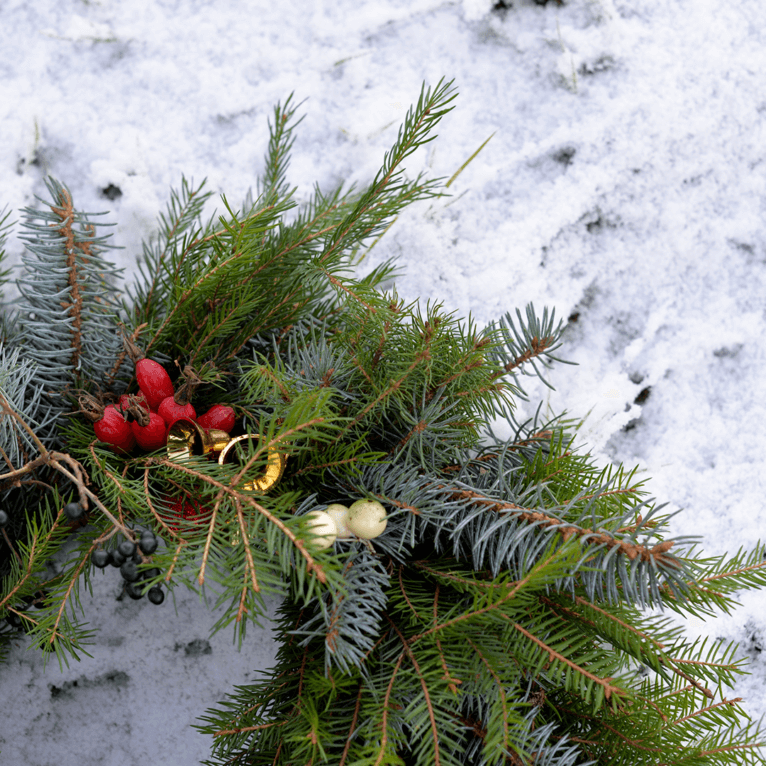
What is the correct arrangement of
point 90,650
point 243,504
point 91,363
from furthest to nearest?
point 90,650, point 91,363, point 243,504

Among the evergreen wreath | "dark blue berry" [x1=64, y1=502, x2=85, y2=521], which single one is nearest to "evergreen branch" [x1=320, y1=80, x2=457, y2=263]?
the evergreen wreath

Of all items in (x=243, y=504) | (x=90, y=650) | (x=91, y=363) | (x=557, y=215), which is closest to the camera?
(x=243, y=504)

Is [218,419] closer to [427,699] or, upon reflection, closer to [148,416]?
[148,416]

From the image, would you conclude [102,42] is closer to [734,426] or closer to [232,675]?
[232,675]

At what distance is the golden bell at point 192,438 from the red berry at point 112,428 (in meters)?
0.04

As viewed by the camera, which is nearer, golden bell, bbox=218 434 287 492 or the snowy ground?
golden bell, bbox=218 434 287 492

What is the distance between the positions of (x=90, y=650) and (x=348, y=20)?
0.95 m

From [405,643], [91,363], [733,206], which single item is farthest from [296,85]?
[405,643]

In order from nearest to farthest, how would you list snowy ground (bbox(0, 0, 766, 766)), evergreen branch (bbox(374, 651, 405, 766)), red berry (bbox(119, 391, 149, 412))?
evergreen branch (bbox(374, 651, 405, 766)) < red berry (bbox(119, 391, 149, 412)) < snowy ground (bbox(0, 0, 766, 766))

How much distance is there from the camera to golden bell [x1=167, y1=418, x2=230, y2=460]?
1.80 ft

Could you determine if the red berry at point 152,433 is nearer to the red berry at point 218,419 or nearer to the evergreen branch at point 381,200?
the red berry at point 218,419

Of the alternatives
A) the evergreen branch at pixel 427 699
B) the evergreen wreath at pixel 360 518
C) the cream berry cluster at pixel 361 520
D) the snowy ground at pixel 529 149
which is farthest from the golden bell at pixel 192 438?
the snowy ground at pixel 529 149

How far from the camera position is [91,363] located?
596 millimetres

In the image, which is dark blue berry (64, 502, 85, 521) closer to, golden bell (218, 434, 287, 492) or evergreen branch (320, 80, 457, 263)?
golden bell (218, 434, 287, 492)
